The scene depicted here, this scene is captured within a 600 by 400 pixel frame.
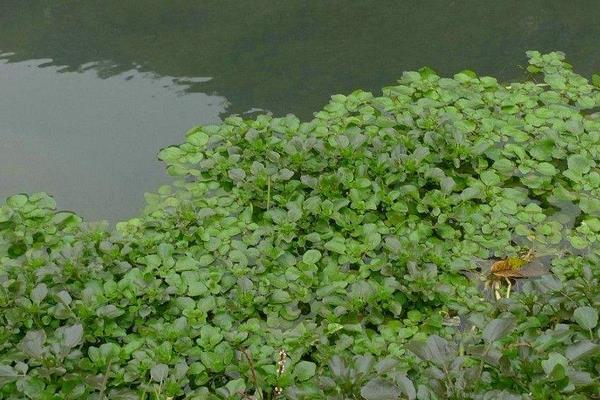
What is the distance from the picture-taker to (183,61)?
3.70m

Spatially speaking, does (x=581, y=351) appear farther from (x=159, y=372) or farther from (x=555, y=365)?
(x=159, y=372)

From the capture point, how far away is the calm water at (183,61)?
3123 millimetres

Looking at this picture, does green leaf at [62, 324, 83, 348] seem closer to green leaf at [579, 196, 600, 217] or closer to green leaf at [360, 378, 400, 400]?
green leaf at [360, 378, 400, 400]

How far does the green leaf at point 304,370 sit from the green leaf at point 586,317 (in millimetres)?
692

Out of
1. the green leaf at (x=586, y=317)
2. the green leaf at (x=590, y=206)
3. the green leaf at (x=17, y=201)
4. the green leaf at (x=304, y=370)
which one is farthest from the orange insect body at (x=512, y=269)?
the green leaf at (x=17, y=201)

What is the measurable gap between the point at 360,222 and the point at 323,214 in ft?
0.44

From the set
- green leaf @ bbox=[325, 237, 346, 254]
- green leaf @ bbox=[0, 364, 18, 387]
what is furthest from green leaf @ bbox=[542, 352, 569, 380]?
green leaf @ bbox=[0, 364, 18, 387]

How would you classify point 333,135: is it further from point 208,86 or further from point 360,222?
point 208,86

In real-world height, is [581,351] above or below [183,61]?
below

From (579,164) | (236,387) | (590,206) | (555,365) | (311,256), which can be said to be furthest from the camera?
(579,164)

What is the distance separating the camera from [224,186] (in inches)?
110

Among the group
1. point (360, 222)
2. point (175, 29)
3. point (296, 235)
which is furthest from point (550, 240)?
point (175, 29)

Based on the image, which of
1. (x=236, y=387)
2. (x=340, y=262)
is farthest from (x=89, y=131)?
(x=236, y=387)

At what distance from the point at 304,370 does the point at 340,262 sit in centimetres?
51
